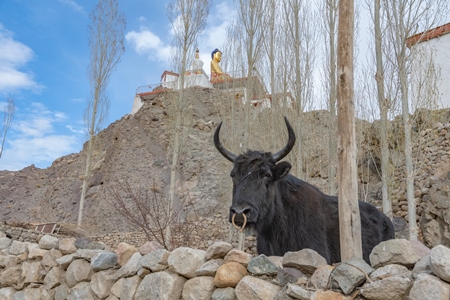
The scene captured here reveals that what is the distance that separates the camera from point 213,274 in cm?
255

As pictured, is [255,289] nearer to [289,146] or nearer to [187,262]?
[187,262]

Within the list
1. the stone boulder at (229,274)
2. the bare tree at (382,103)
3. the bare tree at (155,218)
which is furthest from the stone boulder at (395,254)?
the bare tree at (382,103)

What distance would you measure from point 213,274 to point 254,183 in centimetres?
101

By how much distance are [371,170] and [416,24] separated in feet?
24.9

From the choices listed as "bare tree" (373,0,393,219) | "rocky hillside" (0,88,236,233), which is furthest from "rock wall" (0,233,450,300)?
"rocky hillside" (0,88,236,233)

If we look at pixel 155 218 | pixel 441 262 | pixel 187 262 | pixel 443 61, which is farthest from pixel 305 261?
pixel 443 61

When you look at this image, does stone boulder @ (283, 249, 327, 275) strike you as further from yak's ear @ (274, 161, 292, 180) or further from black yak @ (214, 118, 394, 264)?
yak's ear @ (274, 161, 292, 180)

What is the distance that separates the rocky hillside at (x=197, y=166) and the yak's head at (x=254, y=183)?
4.79 m

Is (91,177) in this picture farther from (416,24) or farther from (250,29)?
(416,24)

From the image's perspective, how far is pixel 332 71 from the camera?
31.9ft

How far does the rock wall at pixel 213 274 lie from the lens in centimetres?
175

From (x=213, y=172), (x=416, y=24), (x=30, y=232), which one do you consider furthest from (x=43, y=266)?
(x=213, y=172)

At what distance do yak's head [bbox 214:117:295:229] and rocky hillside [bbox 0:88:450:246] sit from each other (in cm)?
479

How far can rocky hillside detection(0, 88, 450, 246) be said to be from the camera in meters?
9.22
